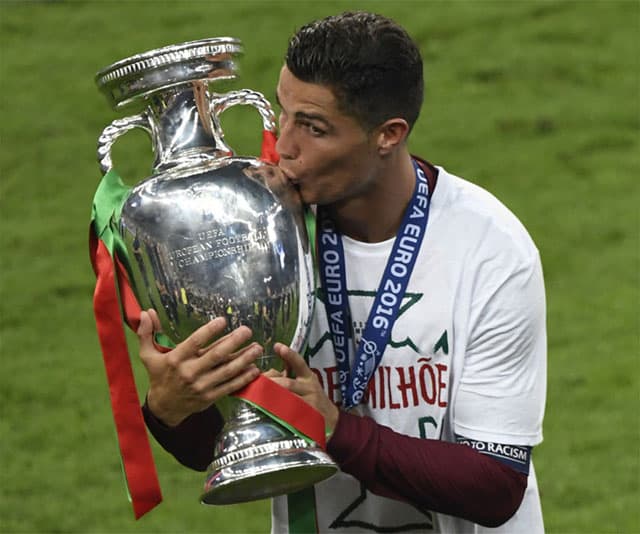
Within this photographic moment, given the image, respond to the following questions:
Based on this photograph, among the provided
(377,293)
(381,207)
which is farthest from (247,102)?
(377,293)

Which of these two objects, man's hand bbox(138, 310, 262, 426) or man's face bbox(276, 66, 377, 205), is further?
man's face bbox(276, 66, 377, 205)

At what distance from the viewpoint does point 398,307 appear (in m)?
3.13

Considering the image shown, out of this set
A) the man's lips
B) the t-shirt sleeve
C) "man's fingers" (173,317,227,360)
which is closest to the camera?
"man's fingers" (173,317,227,360)

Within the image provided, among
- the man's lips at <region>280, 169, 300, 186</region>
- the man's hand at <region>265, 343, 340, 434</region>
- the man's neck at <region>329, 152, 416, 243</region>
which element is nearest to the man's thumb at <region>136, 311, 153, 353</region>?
the man's hand at <region>265, 343, 340, 434</region>

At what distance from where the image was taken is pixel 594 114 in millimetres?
9852

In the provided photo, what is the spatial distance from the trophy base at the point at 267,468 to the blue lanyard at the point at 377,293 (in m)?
0.32

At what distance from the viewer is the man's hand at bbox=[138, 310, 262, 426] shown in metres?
2.77

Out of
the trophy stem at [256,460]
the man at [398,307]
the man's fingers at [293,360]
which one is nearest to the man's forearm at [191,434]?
the man at [398,307]

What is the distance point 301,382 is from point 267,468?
0.18m

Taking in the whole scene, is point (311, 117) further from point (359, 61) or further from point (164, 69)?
point (164, 69)

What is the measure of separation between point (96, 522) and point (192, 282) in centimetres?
333

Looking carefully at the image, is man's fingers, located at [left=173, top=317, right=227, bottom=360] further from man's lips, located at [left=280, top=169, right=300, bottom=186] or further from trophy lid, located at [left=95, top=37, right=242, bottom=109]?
trophy lid, located at [left=95, top=37, right=242, bottom=109]

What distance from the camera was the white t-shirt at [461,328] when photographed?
311 centimetres

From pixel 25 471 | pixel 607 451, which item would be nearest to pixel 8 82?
pixel 25 471
